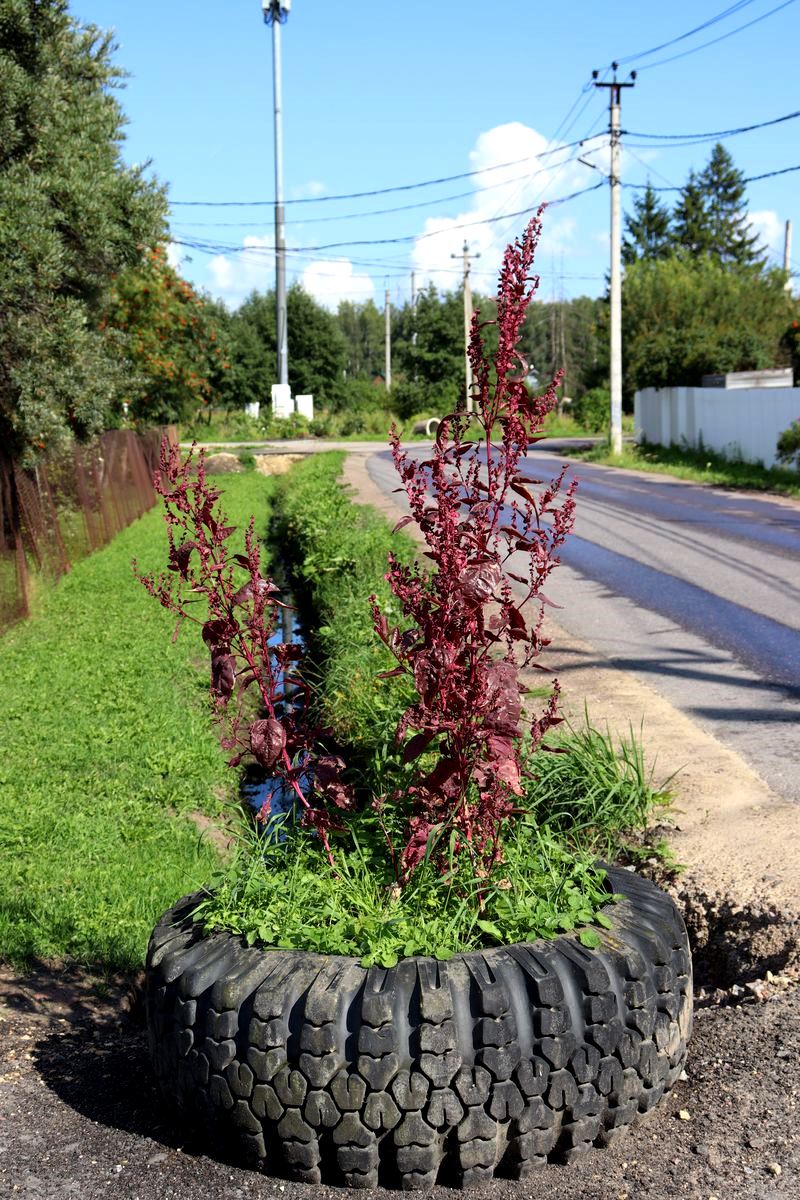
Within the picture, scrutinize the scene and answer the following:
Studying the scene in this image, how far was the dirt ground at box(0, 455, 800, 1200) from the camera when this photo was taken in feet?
9.38

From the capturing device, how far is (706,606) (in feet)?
36.5

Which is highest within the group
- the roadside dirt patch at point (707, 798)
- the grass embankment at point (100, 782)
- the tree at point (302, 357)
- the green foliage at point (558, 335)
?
the green foliage at point (558, 335)

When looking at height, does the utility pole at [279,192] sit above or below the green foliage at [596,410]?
above

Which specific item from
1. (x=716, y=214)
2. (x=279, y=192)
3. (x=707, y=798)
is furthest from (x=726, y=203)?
(x=707, y=798)

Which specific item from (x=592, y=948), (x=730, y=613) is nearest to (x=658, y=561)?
(x=730, y=613)

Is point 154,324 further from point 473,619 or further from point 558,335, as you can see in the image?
point 558,335

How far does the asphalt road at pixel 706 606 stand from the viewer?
7117 millimetres

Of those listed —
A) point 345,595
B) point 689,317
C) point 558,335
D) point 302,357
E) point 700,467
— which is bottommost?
point 345,595

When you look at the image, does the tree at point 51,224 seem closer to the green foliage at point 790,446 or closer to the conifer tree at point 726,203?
the green foliage at point 790,446

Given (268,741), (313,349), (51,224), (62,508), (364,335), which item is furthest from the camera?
(364,335)

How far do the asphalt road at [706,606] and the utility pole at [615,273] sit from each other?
11622 mm

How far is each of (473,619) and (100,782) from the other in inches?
155

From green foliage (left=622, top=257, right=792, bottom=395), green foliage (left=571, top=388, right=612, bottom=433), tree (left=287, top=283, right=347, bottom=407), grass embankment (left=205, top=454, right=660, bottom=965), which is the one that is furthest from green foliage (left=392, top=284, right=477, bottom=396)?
grass embankment (left=205, top=454, right=660, bottom=965)

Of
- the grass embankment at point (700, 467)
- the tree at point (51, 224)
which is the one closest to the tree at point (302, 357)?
the grass embankment at point (700, 467)
